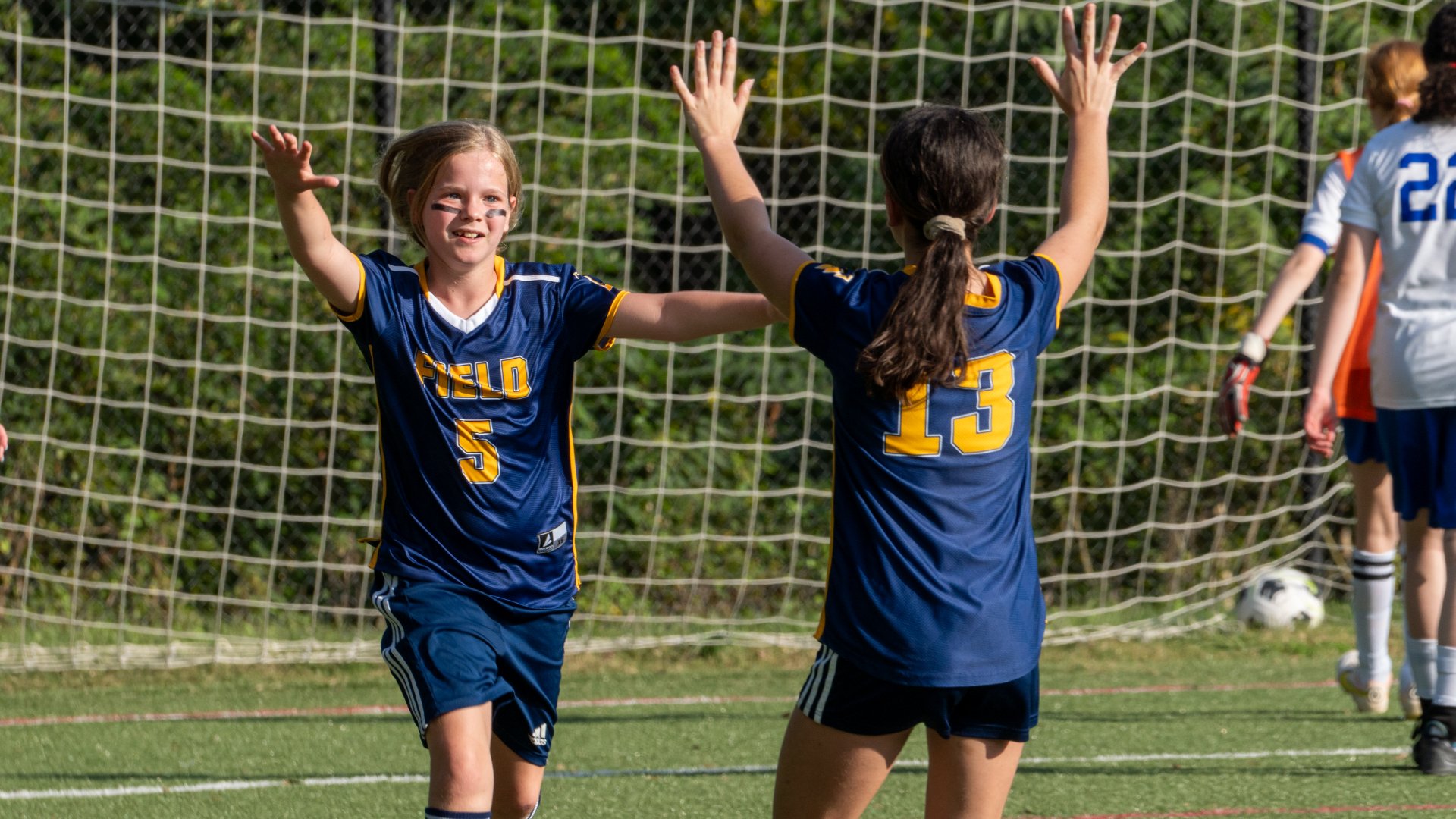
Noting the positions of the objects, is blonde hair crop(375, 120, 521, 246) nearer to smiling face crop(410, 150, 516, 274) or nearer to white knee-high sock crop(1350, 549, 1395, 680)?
smiling face crop(410, 150, 516, 274)

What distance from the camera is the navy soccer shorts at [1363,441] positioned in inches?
184

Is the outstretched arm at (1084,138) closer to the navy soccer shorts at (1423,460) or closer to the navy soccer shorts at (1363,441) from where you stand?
the navy soccer shorts at (1423,460)

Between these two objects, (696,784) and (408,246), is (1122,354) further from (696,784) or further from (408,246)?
(696,784)

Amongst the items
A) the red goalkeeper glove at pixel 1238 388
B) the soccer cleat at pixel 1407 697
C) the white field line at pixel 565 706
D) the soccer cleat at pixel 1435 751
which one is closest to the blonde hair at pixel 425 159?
the red goalkeeper glove at pixel 1238 388

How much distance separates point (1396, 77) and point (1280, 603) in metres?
3.23

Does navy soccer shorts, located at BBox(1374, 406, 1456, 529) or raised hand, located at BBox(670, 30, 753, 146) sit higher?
raised hand, located at BBox(670, 30, 753, 146)

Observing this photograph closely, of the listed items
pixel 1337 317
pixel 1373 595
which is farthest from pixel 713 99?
pixel 1373 595

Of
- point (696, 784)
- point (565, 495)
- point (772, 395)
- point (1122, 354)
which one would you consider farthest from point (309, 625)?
point (565, 495)

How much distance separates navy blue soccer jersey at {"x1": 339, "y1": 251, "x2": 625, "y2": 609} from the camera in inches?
111

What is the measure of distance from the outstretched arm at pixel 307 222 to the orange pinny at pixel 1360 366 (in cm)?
303

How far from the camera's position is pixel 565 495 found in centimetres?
298

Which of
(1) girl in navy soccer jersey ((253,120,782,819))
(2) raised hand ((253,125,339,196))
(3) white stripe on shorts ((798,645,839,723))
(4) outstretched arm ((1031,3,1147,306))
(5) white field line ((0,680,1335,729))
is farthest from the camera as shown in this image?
(5) white field line ((0,680,1335,729))

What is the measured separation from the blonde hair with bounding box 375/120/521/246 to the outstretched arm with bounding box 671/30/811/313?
1.78 ft

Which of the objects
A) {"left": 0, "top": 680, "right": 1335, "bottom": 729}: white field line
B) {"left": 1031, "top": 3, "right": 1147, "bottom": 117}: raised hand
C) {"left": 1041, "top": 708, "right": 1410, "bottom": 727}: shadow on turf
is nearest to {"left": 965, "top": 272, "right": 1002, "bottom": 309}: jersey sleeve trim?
{"left": 1031, "top": 3, "right": 1147, "bottom": 117}: raised hand
